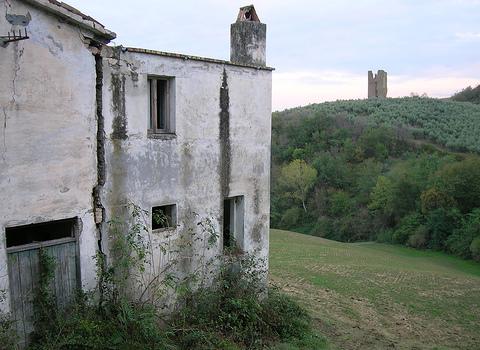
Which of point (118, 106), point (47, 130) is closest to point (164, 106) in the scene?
point (118, 106)

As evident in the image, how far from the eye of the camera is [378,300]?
1958cm

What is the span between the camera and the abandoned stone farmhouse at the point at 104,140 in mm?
8484

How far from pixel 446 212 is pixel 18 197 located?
→ 4025 centimetres

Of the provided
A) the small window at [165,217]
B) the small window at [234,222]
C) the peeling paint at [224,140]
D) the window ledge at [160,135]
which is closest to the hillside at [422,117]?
the small window at [234,222]

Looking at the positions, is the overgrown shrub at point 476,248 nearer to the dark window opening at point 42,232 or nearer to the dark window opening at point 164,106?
the dark window opening at point 164,106

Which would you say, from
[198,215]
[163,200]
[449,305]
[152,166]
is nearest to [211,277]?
[198,215]

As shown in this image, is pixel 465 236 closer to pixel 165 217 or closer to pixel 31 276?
pixel 165 217

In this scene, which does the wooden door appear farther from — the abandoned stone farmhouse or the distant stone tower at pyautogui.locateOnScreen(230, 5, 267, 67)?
the distant stone tower at pyautogui.locateOnScreen(230, 5, 267, 67)

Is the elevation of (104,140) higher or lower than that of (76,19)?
lower

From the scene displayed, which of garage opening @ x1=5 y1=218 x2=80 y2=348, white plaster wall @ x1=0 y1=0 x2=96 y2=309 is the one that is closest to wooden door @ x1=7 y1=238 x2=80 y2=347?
garage opening @ x1=5 y1=218 x2=80 y2=348

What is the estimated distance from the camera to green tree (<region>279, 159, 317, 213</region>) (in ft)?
200

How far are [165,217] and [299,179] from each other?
2014 inches

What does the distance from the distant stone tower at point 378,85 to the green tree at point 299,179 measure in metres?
51.7

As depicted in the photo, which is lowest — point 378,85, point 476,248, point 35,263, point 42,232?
point 476,248
